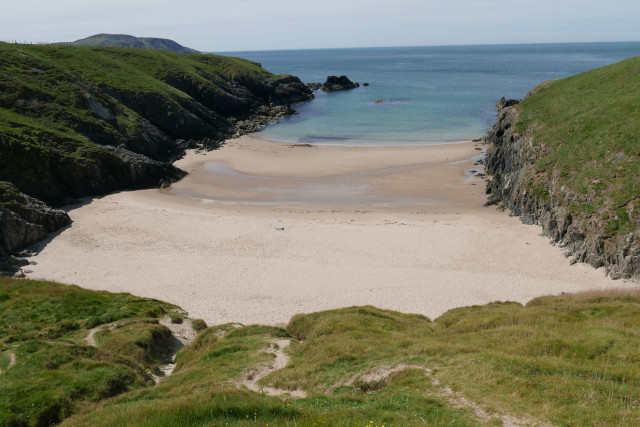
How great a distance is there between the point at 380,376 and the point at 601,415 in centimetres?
621

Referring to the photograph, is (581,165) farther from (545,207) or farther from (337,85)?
(337,85)

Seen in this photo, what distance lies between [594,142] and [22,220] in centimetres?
4928

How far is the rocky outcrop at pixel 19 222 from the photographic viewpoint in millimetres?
33750

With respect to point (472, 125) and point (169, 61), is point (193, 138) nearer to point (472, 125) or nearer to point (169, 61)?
point (169, 61)

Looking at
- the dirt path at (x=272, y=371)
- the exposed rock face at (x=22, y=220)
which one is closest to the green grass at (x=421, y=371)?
the dirt path at (x=272, y=371)

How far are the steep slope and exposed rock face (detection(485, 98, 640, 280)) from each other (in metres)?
0.07

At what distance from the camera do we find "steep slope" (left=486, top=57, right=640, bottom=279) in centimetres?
3084

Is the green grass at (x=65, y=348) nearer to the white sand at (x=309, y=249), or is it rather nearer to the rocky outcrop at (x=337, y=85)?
the white sand at (x=309, y=249)

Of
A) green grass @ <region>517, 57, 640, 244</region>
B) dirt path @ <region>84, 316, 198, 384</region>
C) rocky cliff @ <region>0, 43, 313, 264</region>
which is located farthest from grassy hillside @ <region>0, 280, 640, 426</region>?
rocky cliff @ <region>0, 43, 313, 264</region>

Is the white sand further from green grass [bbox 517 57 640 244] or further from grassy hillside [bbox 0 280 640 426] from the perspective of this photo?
grassy hillside [bbox 0 280 640 426]

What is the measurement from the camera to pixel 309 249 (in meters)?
35.4

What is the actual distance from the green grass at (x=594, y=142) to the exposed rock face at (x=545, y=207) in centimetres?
49

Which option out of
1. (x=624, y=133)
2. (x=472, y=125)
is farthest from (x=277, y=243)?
(x=472, y=125)

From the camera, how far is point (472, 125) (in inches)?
3260
